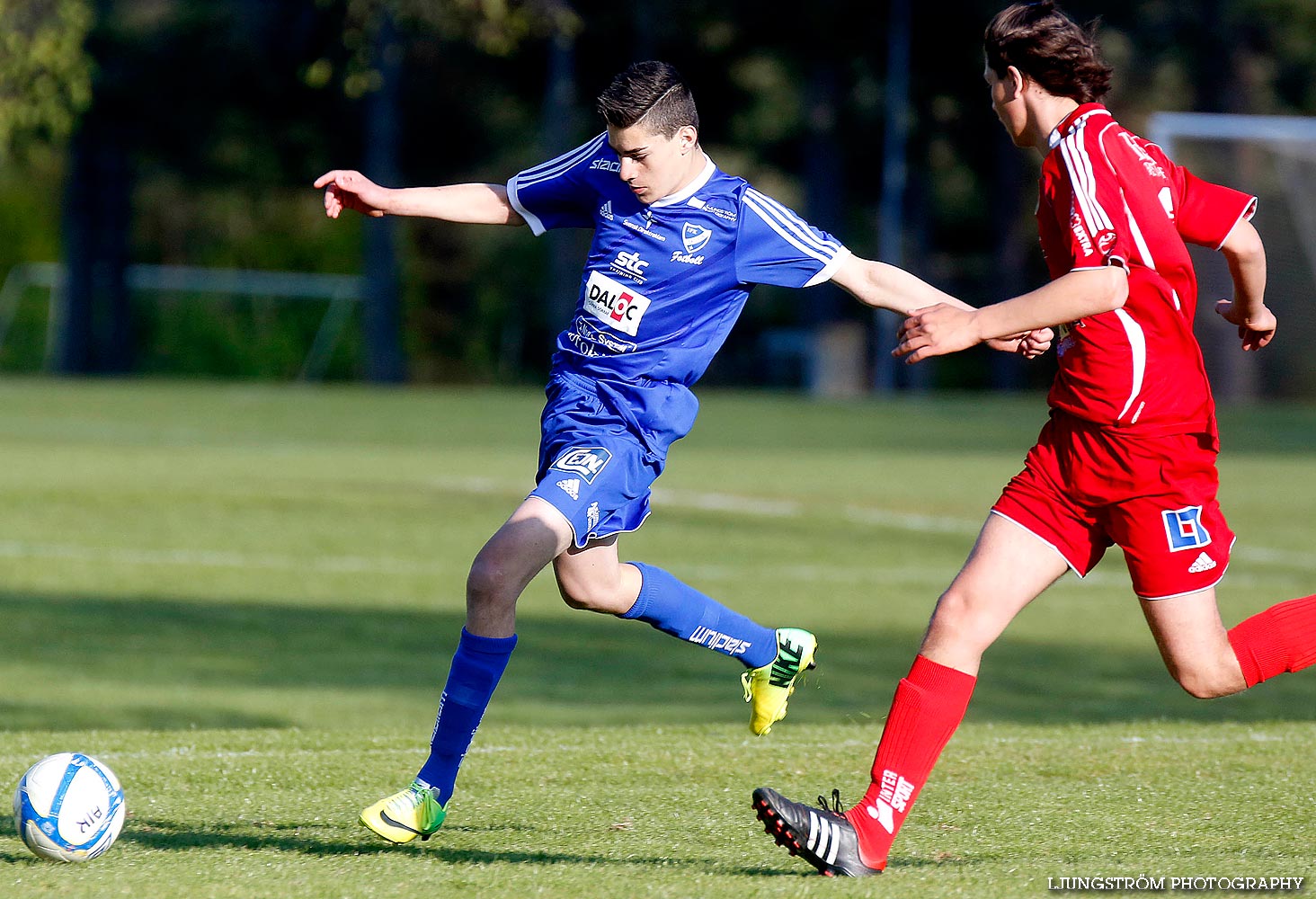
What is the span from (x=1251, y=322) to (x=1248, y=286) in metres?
0.17

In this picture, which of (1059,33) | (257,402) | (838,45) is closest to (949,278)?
(838,45)

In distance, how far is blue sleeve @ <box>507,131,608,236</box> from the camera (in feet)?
18.4

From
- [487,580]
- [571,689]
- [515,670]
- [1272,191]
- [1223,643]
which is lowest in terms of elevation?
[515,670]

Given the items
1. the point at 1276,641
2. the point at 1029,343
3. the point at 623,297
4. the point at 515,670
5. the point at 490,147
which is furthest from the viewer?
the point at 490,147

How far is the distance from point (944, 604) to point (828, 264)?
1.24m

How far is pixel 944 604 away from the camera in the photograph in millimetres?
4527

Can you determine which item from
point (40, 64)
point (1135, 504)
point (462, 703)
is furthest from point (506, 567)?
point (40, 64)

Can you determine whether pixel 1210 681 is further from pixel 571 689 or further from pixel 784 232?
pixel 571 689

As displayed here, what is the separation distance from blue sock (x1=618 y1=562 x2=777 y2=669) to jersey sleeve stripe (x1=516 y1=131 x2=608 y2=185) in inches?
48.3

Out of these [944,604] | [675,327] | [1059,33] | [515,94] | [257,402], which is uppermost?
[1059,33]

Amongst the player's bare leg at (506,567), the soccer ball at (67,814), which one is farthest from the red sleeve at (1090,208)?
the soccer ball at (67,814)

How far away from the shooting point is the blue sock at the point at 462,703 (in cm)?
488

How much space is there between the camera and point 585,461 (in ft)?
17.0

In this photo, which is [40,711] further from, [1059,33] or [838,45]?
[838,45]
